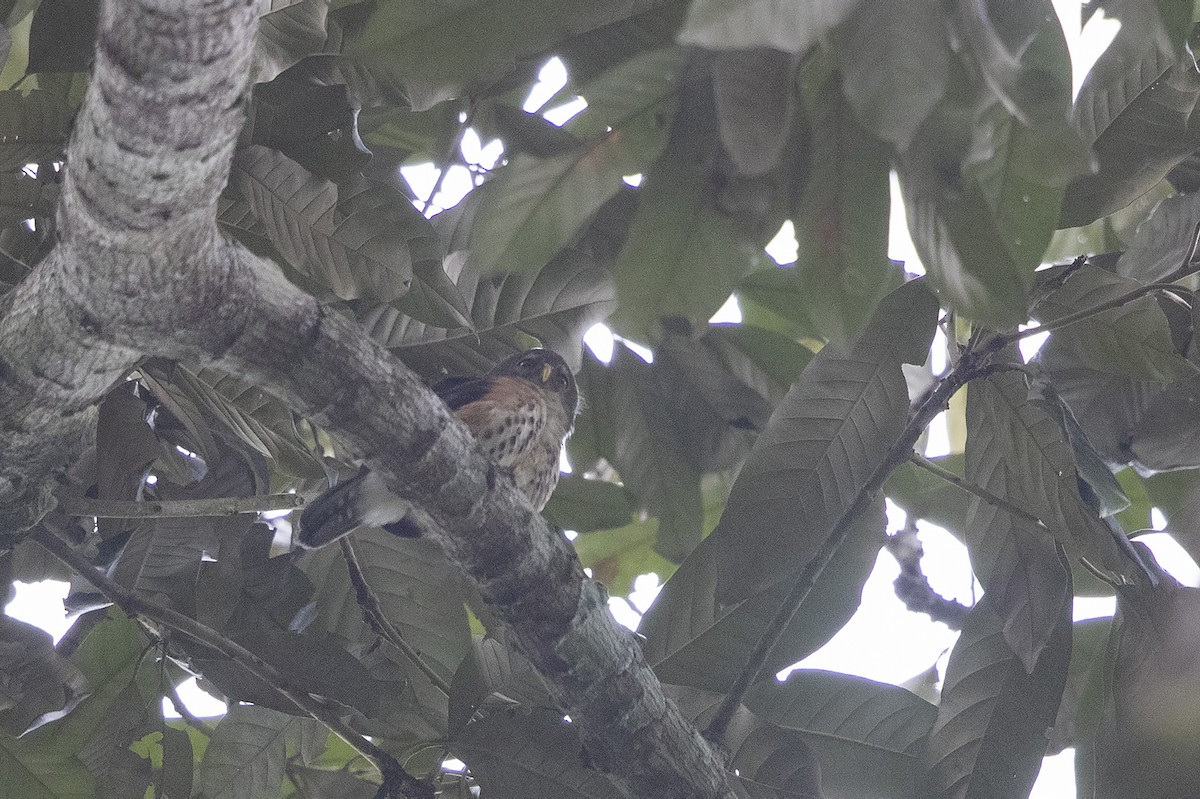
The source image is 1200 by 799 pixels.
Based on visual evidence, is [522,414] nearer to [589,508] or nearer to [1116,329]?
[589,508]

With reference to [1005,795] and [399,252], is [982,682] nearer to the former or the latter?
[1005,795]

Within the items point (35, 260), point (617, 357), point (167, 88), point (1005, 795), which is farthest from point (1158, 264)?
point (35, 260)

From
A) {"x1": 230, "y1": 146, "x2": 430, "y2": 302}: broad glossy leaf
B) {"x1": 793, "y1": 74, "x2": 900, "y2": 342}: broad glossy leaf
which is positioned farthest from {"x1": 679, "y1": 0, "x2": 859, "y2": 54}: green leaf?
{"x1": 230, "y1": 146, "x2": 430, "y2": 302}: broad glossy leaf

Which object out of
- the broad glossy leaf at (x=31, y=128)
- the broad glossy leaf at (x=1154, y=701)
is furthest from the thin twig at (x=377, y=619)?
the broad glossy leaf at (x=1154, y=701)

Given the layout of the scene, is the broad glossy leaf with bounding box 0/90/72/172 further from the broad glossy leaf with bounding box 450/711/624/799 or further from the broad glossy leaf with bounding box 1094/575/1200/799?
the broad glossy leaf with bounding box 1094/575/1200/799

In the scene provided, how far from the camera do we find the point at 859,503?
6.66 feet

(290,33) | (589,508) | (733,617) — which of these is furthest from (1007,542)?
(290,33)

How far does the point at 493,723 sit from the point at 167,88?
142 centimetres

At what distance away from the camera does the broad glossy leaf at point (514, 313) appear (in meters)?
2.34

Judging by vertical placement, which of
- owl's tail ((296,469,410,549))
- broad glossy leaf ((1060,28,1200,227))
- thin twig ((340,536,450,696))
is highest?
broad glossy leaf ((1060,28,1200,227))

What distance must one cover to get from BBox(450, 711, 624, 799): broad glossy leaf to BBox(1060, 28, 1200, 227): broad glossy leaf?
4.71 ft

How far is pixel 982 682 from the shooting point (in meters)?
2.19

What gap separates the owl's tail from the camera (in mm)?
2229

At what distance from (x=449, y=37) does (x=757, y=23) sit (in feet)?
1.39
